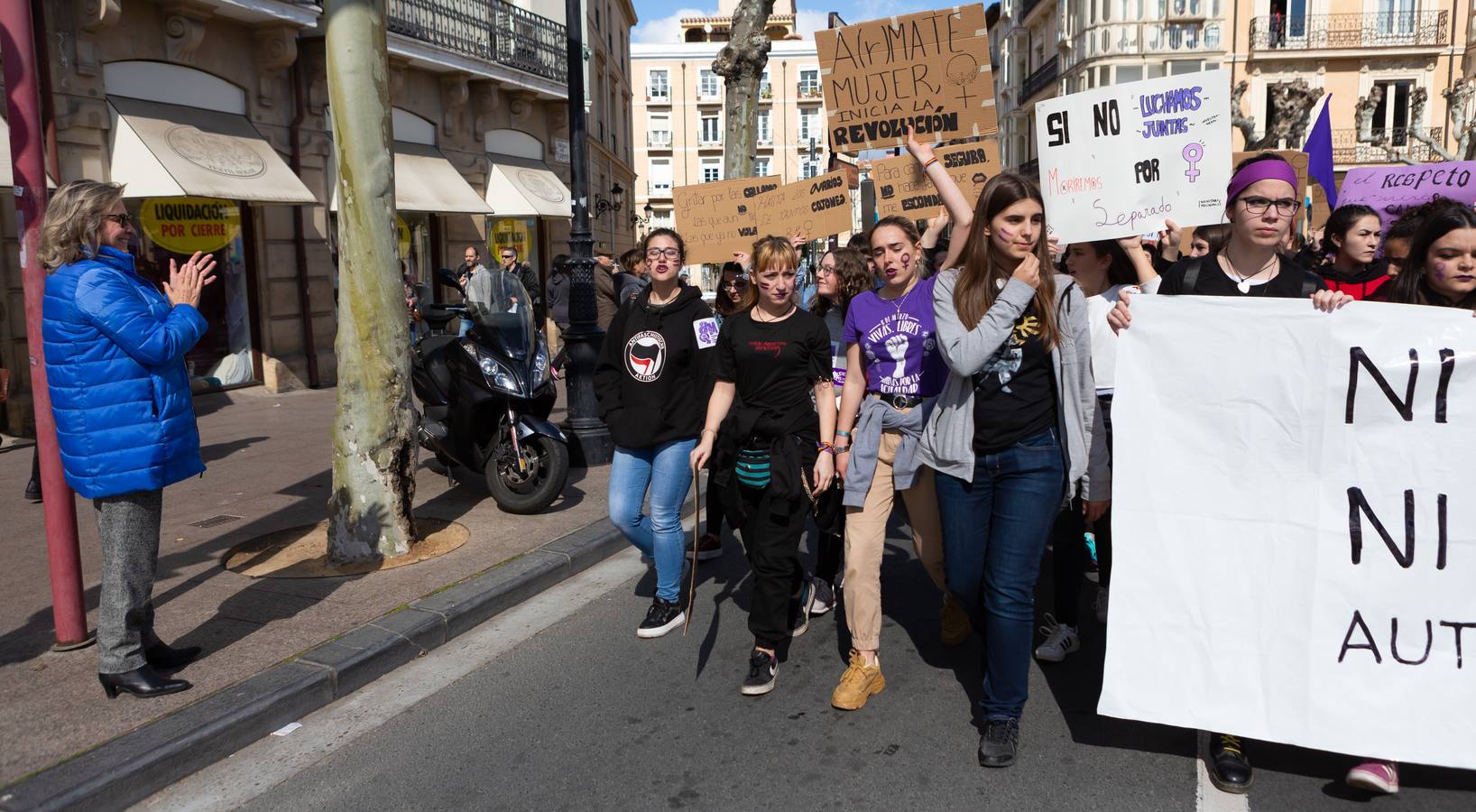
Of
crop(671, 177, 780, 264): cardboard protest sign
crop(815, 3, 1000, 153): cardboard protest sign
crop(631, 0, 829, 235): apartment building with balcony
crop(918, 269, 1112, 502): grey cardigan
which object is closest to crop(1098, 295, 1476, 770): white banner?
crop(918, 269, 1112, 502): grey cardigan

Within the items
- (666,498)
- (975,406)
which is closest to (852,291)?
(666,498)

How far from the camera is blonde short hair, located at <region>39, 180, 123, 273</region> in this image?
3.55 meters

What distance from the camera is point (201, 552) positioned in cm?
567

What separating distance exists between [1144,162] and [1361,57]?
123 ft

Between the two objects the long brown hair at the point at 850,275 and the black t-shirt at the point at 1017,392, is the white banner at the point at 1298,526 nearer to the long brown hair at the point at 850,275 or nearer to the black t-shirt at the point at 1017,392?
the black t-shirt at the point at 1017,392

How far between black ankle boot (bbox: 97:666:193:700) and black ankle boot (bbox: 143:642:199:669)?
0.17 metres

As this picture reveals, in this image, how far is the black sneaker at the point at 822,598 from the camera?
489cm

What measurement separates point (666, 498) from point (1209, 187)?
2.83 metres

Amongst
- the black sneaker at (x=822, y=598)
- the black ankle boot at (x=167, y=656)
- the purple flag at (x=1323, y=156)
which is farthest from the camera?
the purple flag at (x=1323, y=156)

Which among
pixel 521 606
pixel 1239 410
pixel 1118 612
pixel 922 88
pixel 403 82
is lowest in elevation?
pixel 521 606

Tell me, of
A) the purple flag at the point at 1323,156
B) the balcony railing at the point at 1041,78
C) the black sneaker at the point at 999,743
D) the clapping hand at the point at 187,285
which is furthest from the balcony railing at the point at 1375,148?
the clapping hand at the point at 187,285

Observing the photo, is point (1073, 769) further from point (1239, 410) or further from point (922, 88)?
point (922, 88)

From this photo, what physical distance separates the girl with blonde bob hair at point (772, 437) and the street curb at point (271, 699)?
1441mm

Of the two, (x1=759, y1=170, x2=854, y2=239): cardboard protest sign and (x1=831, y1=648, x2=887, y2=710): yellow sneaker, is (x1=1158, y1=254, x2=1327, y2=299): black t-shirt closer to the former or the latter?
(x1=831, y1=648, x2=887, y2=710): yellow sneaker
